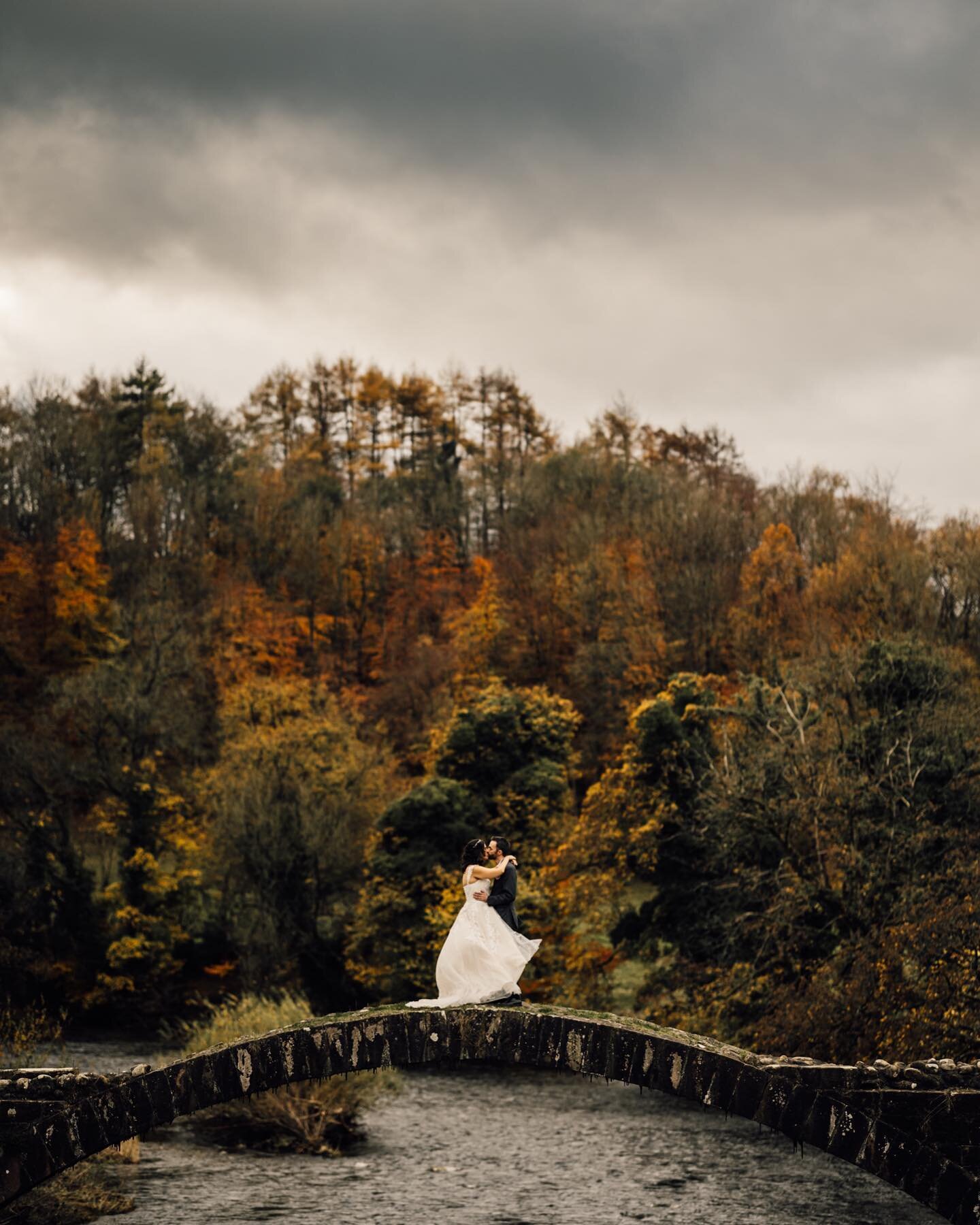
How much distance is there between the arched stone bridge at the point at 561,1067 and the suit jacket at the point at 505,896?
3.66 feet

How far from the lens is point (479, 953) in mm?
17516

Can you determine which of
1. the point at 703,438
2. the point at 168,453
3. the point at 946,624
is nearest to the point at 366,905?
the point at 946,624

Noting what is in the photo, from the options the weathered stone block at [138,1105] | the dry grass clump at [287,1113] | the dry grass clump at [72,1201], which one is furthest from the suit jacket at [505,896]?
the dry grass clump at [287,1113]

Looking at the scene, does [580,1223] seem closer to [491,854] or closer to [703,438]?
[491,854]

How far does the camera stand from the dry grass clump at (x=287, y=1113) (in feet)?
101

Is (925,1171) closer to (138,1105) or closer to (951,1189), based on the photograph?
(951,1189)

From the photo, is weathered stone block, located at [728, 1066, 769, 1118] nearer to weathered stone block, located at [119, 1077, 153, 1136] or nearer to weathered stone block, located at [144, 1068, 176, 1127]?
weathered stone block, located at [144, 1068, 176, 1127]

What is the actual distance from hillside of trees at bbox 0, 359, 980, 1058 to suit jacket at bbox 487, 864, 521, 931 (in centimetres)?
1010

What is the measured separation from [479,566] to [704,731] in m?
26.9

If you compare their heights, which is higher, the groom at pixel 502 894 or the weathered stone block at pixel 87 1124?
the groom at pixel 502 894

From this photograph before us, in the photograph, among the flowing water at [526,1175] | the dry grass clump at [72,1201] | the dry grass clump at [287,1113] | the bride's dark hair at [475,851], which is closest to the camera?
the bride's dark hair at [475,851]

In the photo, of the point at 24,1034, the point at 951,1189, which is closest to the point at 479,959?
the point at 951,1189

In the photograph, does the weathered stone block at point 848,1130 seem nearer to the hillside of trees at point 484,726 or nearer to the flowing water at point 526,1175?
the hillside of trees at point 484,726

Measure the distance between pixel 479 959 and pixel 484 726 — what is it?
997 inches
